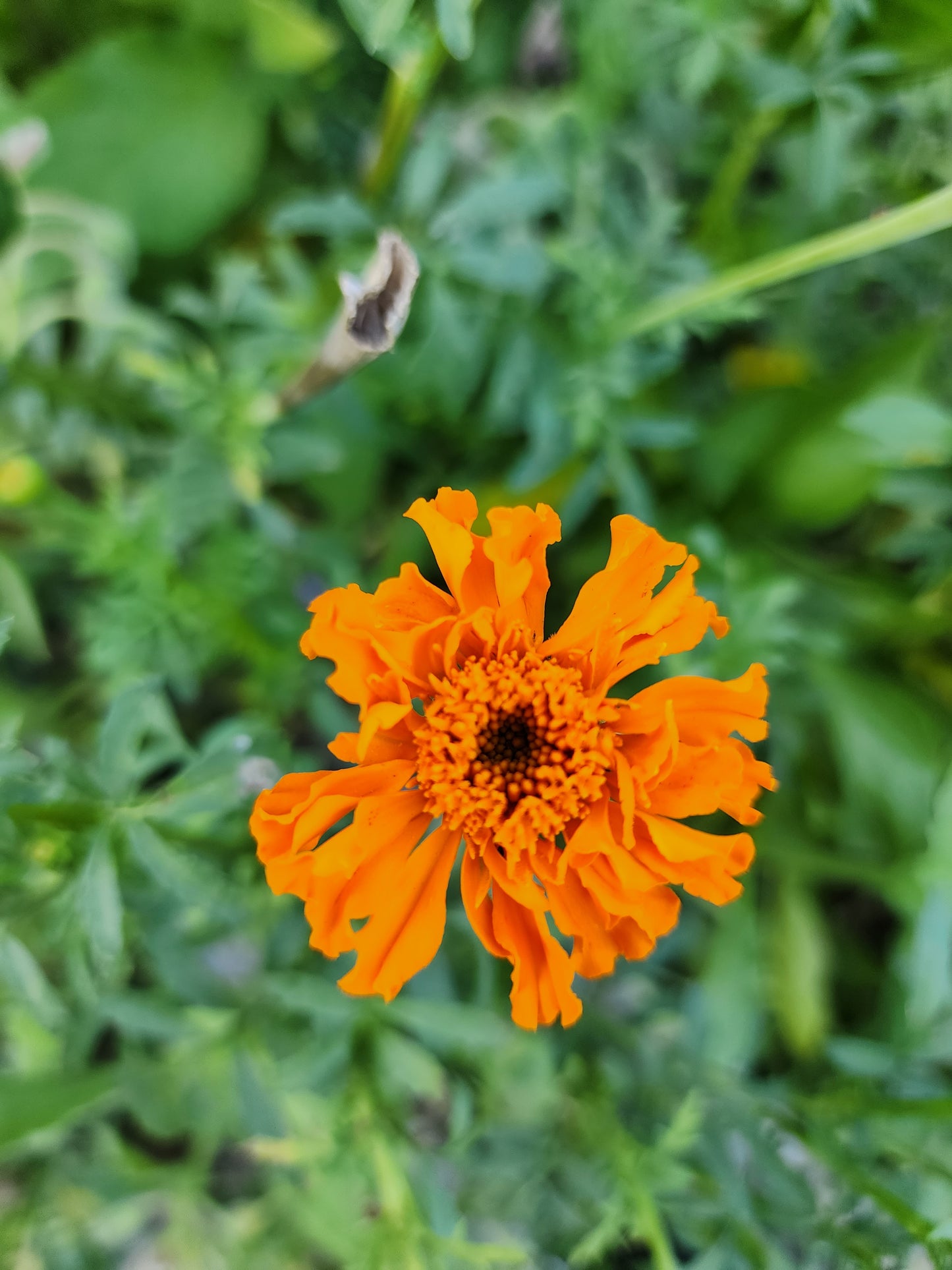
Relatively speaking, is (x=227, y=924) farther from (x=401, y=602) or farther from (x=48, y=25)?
(x=48, y=25)

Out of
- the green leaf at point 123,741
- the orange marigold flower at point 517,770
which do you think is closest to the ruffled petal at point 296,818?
the orange marigold flower at point 517,770

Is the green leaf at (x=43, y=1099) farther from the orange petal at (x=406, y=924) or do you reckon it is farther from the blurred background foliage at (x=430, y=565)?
the orange petal at (x=406, y=924)

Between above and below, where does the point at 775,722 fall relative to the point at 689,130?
below

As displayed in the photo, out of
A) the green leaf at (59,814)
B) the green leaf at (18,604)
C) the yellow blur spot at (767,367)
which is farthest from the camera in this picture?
the yellow blur spot at (767,367)

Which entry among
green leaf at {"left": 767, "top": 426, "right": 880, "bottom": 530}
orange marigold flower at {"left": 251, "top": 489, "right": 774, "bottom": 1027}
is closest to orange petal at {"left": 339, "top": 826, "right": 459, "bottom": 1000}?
orange marigold flower at {"left": 251, "top": 489, "right": 774, "bottom": 1027}

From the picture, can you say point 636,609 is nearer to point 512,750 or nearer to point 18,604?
point 512,750

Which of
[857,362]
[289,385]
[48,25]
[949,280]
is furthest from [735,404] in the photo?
[48,25]
